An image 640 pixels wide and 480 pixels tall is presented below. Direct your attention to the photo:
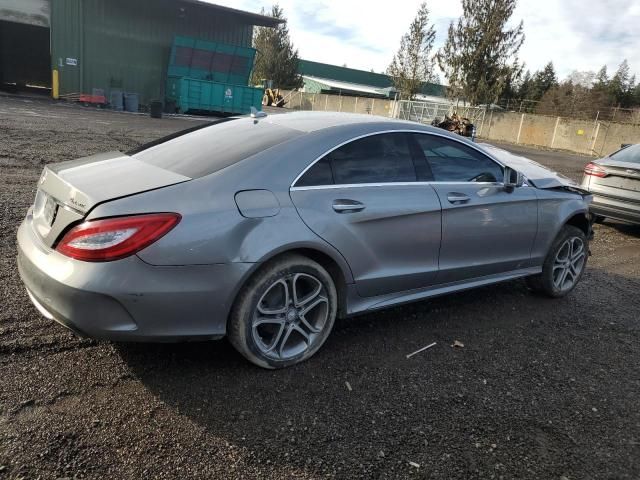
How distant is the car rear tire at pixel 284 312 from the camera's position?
286cm

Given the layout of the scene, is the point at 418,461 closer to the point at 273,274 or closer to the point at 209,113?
the point at 273,274

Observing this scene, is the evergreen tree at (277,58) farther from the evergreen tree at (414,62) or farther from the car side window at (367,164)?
the car side window at (367,164)

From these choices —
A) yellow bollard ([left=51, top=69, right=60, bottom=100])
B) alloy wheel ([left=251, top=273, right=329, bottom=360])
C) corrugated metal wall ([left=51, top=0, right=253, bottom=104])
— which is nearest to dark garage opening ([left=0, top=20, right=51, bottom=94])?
corrugated metal wall ([left=51, top=0, right=253, bottom=104])

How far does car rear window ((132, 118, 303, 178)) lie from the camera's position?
3.02 meters

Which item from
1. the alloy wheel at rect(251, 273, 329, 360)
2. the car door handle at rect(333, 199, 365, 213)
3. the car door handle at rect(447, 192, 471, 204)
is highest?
the car door handle at rect(447, 192, 471, 204)

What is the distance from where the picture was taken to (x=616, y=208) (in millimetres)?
7566

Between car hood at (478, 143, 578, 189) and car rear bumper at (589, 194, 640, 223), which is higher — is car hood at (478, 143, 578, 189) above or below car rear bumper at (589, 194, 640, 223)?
above

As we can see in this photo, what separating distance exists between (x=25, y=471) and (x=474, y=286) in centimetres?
318

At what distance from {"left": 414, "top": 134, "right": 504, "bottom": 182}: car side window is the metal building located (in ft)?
84.0

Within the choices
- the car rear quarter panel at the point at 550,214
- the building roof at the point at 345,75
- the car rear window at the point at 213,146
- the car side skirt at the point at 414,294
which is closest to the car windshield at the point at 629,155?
the car rear quarter panel at the point at 550,214

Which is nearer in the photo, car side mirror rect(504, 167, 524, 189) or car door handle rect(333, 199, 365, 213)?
car door handle rect(333, 199, 365, 213)

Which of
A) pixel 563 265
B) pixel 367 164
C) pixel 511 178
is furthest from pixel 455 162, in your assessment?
pixel 563 265

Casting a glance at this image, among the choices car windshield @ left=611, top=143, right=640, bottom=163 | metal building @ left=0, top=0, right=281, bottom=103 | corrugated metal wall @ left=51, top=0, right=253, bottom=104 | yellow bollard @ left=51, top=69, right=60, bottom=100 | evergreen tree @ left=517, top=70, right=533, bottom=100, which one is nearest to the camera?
car windshield @ left=611, top=143, right=640, bottom=163

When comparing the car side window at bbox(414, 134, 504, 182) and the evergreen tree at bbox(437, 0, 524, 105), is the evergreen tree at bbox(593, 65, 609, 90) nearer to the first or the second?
the evergreen tree at bbox(437, 0, 524, 105)
